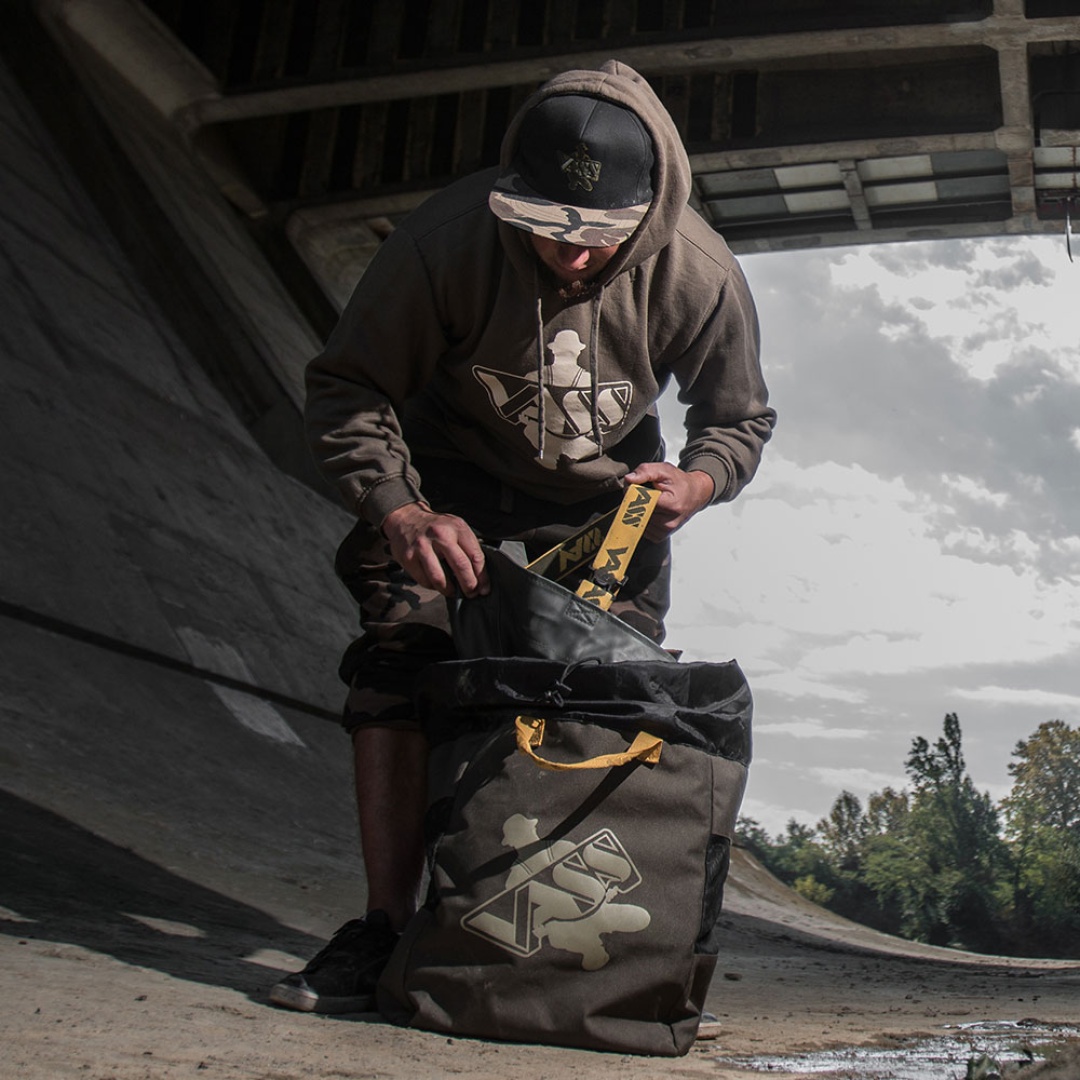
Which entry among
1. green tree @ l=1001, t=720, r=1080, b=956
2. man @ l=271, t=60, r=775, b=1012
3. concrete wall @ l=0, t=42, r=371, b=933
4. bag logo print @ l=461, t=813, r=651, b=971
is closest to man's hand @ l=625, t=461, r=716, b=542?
man @ l=271, t=60, r=775, b=1012

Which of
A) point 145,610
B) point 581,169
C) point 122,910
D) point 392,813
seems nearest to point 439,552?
point 392,813

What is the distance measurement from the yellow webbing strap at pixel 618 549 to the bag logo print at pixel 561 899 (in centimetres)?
44

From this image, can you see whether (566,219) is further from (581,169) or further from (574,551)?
(574,551)

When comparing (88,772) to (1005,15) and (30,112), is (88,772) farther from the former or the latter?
(1005,15)

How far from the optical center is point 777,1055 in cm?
199

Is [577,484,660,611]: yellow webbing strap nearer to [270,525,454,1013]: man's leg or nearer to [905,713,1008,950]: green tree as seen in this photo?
[270,525,454,1013]: man's leg

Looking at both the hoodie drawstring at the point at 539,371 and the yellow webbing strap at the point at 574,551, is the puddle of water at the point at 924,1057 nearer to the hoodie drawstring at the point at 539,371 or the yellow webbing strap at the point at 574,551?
the yellow webbing strap at the point at 574,551

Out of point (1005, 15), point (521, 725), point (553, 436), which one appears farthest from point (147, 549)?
point (1005, 15)

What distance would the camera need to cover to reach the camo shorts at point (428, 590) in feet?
7.88

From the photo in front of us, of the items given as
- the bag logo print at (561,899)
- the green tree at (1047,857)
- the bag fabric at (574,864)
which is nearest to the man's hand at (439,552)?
the bag fabric at (574,864)

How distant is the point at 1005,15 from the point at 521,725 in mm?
7753

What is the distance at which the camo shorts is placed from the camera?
2.40 meters

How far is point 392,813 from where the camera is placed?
234 centimetres

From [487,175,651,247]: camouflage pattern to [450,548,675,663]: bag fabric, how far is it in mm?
537
